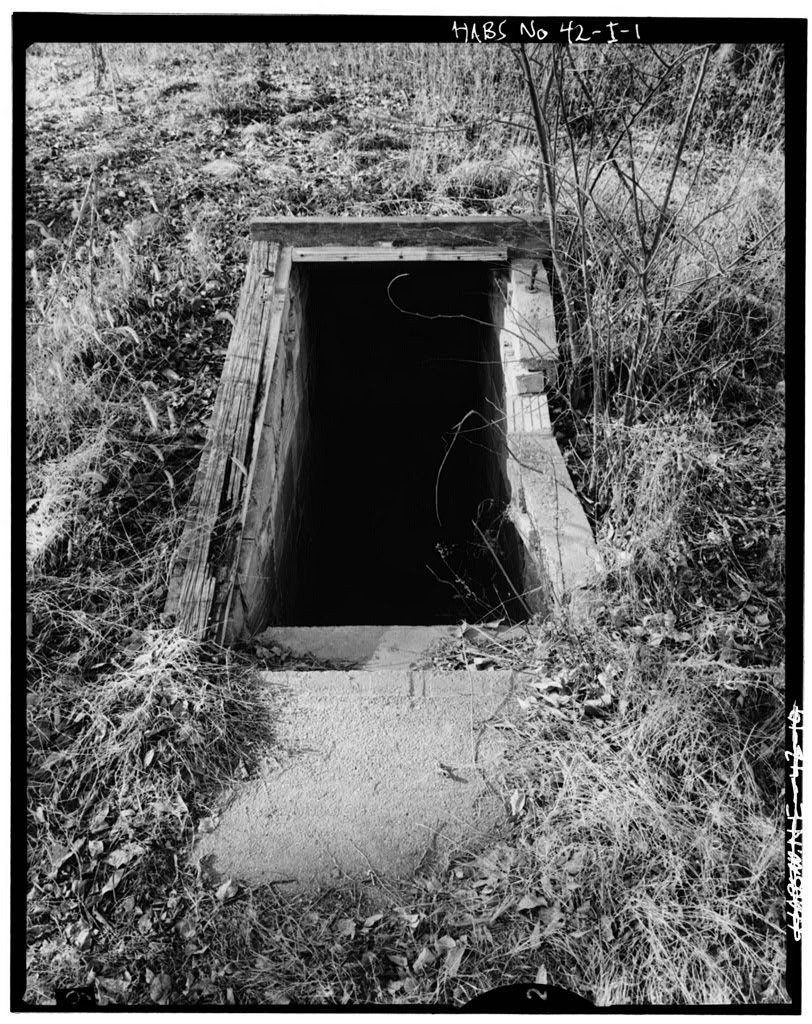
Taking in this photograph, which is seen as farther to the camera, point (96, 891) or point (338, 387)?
point (338, 387)

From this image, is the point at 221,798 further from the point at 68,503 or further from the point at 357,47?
the point at 357,47

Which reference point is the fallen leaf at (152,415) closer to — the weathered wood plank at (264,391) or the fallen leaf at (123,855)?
the weathered wood plank at (264,391)

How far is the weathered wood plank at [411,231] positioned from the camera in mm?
4684

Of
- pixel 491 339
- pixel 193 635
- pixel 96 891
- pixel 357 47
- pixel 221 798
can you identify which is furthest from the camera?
pixel 357 47

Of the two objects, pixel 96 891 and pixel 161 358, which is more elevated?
pixel 161 358

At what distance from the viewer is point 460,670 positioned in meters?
3.40

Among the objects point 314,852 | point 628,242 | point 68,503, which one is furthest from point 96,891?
point 628,242

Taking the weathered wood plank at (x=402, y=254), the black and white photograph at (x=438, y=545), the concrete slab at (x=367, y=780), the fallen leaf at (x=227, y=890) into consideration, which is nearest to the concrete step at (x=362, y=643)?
the black and white photograph at (x=438, y=545)

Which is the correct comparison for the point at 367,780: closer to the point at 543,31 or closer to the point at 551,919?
the point at 551,919

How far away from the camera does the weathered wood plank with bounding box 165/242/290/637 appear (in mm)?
3465

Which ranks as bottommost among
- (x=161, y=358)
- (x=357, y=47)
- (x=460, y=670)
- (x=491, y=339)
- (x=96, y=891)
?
(x=96, y=891)

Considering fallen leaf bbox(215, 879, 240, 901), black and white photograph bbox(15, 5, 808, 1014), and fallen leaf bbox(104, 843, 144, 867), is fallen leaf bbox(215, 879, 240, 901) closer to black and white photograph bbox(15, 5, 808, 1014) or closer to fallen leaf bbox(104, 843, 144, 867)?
black and white photograph bbox(15, 5, 808, 1014)

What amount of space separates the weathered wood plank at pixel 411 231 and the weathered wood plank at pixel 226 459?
16cm

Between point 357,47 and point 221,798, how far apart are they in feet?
17.4
